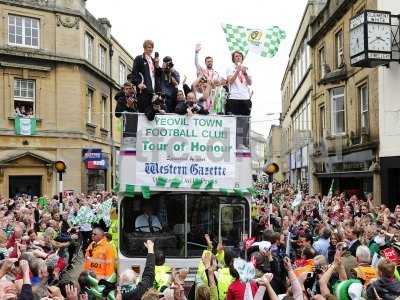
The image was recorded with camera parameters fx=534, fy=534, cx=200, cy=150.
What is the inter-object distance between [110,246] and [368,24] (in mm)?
12762

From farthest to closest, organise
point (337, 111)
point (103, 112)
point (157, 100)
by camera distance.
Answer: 1. point (103, 112)
2. point (337, 111)
3. point (157, 100)

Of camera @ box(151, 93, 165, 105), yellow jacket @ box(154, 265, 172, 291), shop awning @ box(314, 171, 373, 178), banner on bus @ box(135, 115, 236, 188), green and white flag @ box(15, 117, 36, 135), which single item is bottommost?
yellow jacket @ box(154, 265, 172, 291)

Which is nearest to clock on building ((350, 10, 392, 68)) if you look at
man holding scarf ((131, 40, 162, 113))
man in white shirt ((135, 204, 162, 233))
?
man holding scarf ((131, 40, 162, 113))

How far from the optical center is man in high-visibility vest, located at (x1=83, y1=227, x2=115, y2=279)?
811cm

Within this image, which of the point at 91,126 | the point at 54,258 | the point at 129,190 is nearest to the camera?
the point at 54,258

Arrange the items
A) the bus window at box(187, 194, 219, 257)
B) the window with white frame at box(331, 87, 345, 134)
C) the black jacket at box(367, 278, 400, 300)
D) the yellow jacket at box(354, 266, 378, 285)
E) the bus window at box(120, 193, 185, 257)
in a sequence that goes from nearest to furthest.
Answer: the black jacket at box(367, 278, 400, 300) → the yellow jacket at box(354, 266, 378, 285) → the bus window at box(120, 193, 185, 257) → the bus window at box(187, 194, 219, 257) → the window with white frame at box(331, 87, 345, 134)

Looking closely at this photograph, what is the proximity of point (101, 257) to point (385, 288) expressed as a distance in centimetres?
432

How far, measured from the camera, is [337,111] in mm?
24812

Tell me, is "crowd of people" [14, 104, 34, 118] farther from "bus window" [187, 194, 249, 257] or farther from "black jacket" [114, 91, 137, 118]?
"bus window" [187, 194, 249, 257]

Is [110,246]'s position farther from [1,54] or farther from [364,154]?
[1,54]

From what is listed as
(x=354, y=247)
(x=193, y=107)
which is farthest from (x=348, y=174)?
(x=193, y=107)

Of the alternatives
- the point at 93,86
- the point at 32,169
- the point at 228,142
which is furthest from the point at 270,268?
the point at 93,86

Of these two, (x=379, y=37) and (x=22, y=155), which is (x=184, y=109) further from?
(x=22, y=155)

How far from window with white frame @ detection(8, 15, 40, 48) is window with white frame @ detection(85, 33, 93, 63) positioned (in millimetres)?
3390
